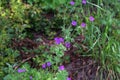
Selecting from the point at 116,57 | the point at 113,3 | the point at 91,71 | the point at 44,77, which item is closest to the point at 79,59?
the point at 91,71

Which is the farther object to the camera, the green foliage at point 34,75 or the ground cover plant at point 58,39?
the ground cover plant at point 58,39

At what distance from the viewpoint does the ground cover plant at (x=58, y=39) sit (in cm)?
291

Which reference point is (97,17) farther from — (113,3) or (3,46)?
(3,46)

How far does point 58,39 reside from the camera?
292 cm

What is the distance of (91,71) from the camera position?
3049 millimetres

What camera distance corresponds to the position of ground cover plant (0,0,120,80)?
115 inches

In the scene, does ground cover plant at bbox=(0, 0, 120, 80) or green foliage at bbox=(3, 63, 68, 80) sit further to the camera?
ground cover plant at bbox=(0, 0, 120, 80)

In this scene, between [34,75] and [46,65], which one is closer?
[34,75]

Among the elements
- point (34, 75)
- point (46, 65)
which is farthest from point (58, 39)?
point (34, 75)

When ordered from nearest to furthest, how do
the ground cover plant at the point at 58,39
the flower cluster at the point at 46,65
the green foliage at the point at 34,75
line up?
1. the green foliage at the point at 34,75
2. the flower cluster at the point at 46,65
3. the ground cover plant at the point at 58,39

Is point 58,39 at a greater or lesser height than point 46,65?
greater

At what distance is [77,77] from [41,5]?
2.79 feet

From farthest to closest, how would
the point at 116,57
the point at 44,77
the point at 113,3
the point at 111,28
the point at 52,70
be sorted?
the point at 113,3, the point at 111,28, the point at 116,57, the point at 52,70, the point at 44,77

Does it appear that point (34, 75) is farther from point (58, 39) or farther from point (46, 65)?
point (58, 39)
